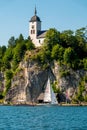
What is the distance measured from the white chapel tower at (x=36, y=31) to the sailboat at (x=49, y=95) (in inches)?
1022

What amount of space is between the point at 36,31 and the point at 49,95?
3379cm

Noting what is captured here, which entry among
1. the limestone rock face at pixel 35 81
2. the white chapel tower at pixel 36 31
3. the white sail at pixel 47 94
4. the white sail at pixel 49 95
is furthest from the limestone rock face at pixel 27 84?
the white chapel tower at pixel 36 31

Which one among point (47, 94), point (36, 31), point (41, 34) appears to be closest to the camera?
point (47, 94)

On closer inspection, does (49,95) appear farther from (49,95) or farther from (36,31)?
(36,31)

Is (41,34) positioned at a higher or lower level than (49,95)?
higher

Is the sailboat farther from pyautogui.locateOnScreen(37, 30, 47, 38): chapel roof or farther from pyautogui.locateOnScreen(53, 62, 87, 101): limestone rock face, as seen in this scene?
pyautogui.locateOnScreen(37, 30, 47, 38): chapel roof

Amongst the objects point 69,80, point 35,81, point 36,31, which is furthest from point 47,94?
point 36,31

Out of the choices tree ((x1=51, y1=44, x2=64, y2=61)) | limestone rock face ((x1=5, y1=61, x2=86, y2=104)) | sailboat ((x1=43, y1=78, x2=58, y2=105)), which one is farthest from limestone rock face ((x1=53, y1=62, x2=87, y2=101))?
tree ((x1=51, y1=44, x2=64, y2=61))

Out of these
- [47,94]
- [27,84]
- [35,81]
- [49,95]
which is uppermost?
[35,81]

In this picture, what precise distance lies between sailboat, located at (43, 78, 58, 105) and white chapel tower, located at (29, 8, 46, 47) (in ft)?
85.2

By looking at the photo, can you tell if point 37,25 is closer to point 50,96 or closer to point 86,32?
point 86,32

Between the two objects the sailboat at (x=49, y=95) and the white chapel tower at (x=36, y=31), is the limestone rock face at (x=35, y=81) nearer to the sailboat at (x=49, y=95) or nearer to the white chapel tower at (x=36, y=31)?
the sailboat at (x=49, y=95)

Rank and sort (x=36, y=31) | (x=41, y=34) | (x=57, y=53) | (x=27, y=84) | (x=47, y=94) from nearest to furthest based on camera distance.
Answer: (x=47, y=94) → (x=57, y=53) → (x=27, y=84) → (x=41, y=34) → (x=36, y=31)

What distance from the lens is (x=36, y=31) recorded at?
163000mm
